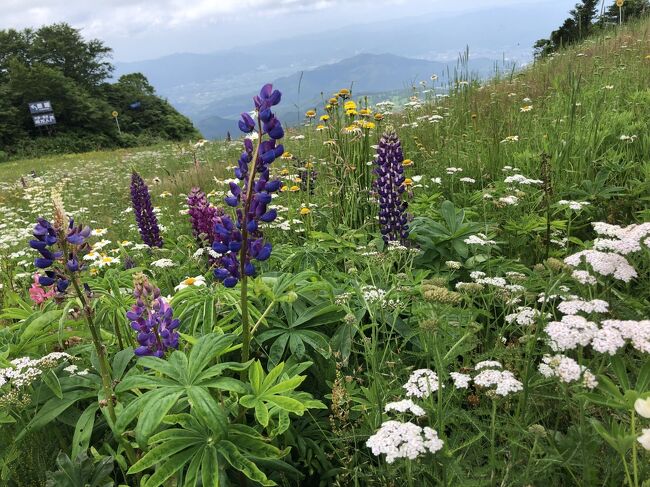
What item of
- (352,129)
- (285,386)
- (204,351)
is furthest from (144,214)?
(285,386)

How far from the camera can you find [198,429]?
59.8 inches

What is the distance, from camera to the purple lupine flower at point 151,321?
5.68 feet

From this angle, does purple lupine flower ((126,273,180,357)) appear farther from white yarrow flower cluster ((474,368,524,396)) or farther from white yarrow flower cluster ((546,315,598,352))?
A: white yarrow flower cluster ((546,315,598,352))

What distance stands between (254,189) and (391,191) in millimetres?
1830

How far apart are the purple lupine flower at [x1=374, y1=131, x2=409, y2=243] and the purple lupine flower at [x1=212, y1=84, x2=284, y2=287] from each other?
5.25 ft

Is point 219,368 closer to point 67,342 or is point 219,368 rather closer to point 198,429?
point 198,429

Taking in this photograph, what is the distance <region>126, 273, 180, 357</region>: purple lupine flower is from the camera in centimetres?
173

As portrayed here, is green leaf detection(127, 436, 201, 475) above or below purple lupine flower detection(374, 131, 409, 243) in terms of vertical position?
below

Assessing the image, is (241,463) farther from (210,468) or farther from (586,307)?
(586,307)

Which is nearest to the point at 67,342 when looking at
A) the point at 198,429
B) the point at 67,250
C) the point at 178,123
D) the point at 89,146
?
the point at 67,250

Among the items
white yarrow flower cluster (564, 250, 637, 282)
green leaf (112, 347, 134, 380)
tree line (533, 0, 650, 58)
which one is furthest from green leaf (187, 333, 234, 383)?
tree line (533, 0, 650, 58)

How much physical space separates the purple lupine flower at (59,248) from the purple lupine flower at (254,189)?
20.3 inches

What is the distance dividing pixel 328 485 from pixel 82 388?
112 centimetres

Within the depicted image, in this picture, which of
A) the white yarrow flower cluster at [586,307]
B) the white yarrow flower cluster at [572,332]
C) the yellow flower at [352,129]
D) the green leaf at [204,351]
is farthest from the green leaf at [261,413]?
the yellow flower at [352,129]
